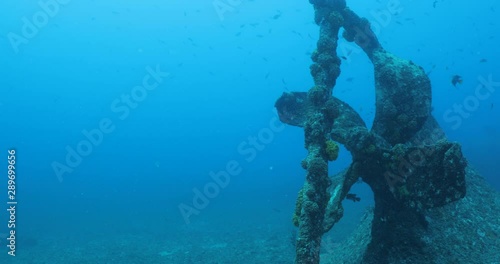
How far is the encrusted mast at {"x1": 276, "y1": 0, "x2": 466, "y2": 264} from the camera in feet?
19.3

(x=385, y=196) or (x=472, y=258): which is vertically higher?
(x=385, y=196)

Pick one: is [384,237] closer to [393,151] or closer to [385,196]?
[385,196]

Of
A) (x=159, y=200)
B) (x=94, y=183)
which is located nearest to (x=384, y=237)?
(x=159, y=200)

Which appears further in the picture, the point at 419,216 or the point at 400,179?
the point at 419,216

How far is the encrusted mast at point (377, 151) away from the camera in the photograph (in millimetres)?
5871

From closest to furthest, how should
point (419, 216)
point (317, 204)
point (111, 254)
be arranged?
point (317, 204) → point (419, 216) → point (111, 254)

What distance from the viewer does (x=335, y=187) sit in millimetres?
6785

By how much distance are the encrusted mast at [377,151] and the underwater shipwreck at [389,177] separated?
18 mm

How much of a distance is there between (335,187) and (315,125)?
1.25 m

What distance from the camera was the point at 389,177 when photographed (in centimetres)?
711

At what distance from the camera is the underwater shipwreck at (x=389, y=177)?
593 cm

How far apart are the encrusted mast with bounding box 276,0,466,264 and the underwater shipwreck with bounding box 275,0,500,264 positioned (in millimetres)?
18

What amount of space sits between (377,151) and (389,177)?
1.85 feet

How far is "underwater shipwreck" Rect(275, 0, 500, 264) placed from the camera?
5930 mm
